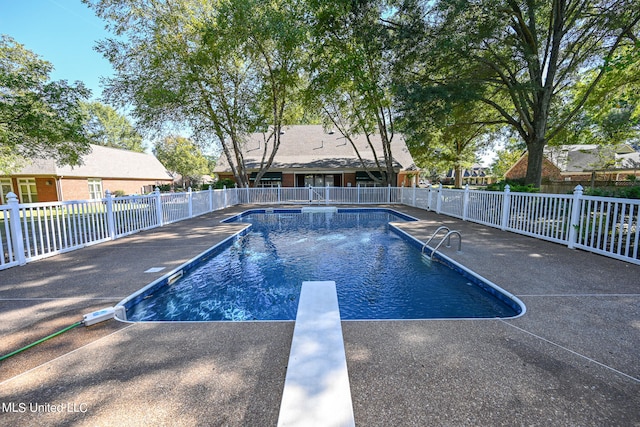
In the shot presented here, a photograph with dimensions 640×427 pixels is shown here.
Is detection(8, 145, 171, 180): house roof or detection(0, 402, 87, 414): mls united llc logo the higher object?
detection(8, 145, 171, 180): house roof

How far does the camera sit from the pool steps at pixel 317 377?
62.6 inches

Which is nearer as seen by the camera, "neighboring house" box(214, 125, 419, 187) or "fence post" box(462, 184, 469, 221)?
"fence post" box(462, 184, 469, 221)

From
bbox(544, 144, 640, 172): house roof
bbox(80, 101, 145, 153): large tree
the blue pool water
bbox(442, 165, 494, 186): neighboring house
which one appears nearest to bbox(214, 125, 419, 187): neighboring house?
the blue pool water

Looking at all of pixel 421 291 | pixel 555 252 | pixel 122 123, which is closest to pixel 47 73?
pixel 421 291

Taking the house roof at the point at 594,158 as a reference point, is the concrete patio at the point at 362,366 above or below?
below

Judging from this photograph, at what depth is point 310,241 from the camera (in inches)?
315

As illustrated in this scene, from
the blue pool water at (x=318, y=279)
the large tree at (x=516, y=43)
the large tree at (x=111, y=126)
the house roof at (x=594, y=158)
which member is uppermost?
the large tree at (x=111, y=126)

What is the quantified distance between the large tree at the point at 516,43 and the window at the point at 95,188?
2275 cm

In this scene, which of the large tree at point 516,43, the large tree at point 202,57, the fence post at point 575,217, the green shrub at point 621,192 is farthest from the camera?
the large tree at point 202,57

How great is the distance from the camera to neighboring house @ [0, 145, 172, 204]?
1795cm

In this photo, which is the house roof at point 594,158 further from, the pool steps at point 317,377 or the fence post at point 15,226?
the fence post at point 15,226

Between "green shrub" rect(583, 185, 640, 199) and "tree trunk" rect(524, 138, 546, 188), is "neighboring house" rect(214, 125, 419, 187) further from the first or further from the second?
"green shrub" rect(583, 185, 640, 199)

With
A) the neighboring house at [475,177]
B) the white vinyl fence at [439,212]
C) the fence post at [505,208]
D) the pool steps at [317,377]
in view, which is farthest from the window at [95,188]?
the neighboring house at [475,177]

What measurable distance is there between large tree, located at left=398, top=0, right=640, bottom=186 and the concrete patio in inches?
330
